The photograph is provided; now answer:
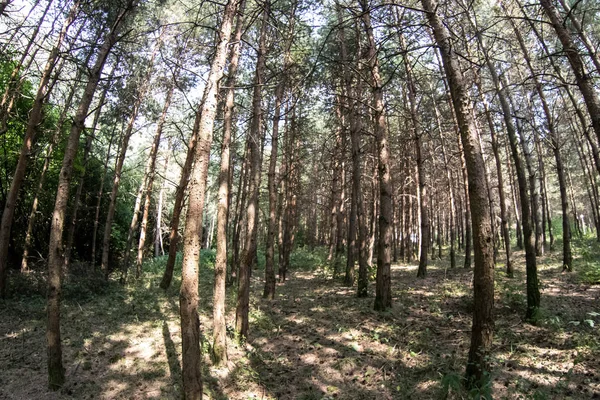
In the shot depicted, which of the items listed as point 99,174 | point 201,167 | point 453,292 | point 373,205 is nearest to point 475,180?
point 201,167

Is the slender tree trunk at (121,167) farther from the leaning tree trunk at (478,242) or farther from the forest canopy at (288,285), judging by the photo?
the leaning tree trunk at (478,242)

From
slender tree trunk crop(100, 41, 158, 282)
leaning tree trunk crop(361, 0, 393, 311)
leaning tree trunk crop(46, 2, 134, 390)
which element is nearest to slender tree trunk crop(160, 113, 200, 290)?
slender tree trunk crop(100, 41, 158, 282)

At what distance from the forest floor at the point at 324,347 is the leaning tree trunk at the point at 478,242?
0.45 m

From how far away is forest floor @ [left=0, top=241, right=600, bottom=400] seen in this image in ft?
18.9

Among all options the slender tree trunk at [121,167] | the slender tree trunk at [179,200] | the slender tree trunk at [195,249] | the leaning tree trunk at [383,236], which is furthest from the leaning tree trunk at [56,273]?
the leaning tree trunk at [383,236]

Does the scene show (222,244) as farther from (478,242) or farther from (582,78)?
(582,78)

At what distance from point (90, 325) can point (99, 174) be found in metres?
11.9

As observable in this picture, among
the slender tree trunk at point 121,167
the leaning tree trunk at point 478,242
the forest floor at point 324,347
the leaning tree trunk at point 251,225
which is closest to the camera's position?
the leaning tree trunk at point 478,242

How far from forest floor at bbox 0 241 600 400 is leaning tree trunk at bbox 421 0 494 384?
1.46 ft

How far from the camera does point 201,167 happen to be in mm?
4953

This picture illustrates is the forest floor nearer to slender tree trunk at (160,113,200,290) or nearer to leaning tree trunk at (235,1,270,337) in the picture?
leaning tree trunk at (235,1,270,337)

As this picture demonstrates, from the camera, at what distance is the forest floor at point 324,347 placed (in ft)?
18.9

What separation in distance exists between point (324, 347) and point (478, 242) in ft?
14.3

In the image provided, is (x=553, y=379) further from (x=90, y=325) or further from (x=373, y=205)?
(x=373, y=205)
